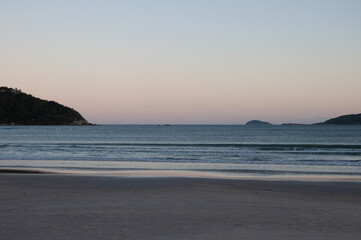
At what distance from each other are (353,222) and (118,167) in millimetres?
19923

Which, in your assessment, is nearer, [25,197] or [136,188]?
[25,197]

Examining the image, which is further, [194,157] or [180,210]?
[194,157]

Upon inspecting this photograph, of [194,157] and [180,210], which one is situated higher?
[180,210]

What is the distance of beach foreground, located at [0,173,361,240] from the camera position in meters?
9.18

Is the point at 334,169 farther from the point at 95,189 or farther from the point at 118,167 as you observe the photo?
the point at 95,189

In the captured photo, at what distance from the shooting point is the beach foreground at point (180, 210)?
30.1 ft

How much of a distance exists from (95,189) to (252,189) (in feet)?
19.2

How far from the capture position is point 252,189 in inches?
650

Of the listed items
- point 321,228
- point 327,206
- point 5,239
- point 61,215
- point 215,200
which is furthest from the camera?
point 215,200

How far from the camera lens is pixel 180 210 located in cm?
1171

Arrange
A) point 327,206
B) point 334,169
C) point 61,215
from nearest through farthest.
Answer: point 61,215
point 327,206
point 334,169

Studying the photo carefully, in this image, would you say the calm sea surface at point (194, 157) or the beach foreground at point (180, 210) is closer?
the beach foreground at point (180, 210)

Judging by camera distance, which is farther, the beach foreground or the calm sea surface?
the calm sea surface

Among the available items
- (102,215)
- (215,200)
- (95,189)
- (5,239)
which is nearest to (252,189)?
(215,200)
